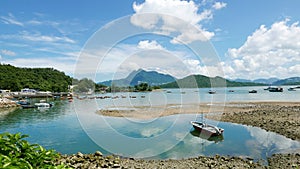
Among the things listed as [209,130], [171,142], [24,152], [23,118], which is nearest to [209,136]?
[209,130]

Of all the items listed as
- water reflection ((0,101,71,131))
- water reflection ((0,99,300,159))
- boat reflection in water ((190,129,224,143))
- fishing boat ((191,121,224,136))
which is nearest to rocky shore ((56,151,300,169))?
water reflection ((0,99,300,159))

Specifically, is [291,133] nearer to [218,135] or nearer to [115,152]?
[218,135]

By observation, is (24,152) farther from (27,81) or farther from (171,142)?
(27,81)

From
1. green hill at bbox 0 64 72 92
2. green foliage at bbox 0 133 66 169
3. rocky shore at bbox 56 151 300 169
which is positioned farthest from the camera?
green hill at bbox 0 64 72 92

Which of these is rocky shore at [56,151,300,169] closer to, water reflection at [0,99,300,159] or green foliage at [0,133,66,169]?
water reflection at [0,99,300,159]

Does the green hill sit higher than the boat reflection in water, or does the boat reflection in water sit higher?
the green hill

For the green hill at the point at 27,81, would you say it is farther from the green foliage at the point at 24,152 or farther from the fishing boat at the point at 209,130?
the green foliage at the point at 24,152

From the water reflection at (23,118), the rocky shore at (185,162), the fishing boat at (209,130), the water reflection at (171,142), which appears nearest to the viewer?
the rocky shore at (185,162)

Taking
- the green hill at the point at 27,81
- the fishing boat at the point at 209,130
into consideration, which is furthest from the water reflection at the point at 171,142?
the green hill at the point at 27,81

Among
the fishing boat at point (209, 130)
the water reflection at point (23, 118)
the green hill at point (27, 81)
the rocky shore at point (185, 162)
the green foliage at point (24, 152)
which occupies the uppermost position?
the green hill at point (27, 81)

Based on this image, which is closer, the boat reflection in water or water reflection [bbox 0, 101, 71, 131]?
the boat reflection in water

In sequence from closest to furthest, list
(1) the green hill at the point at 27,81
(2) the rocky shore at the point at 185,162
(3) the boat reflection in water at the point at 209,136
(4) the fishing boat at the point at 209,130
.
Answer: (2) the rocky shore at the point at 185,162, (3) the boat reflection in water at the point at 209,136, (4) the fishing boat at the point at 209,130, (1) the green hill at the point at 27,81

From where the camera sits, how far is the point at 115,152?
43.0ft

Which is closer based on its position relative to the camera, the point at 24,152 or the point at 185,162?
the point at 24,152
